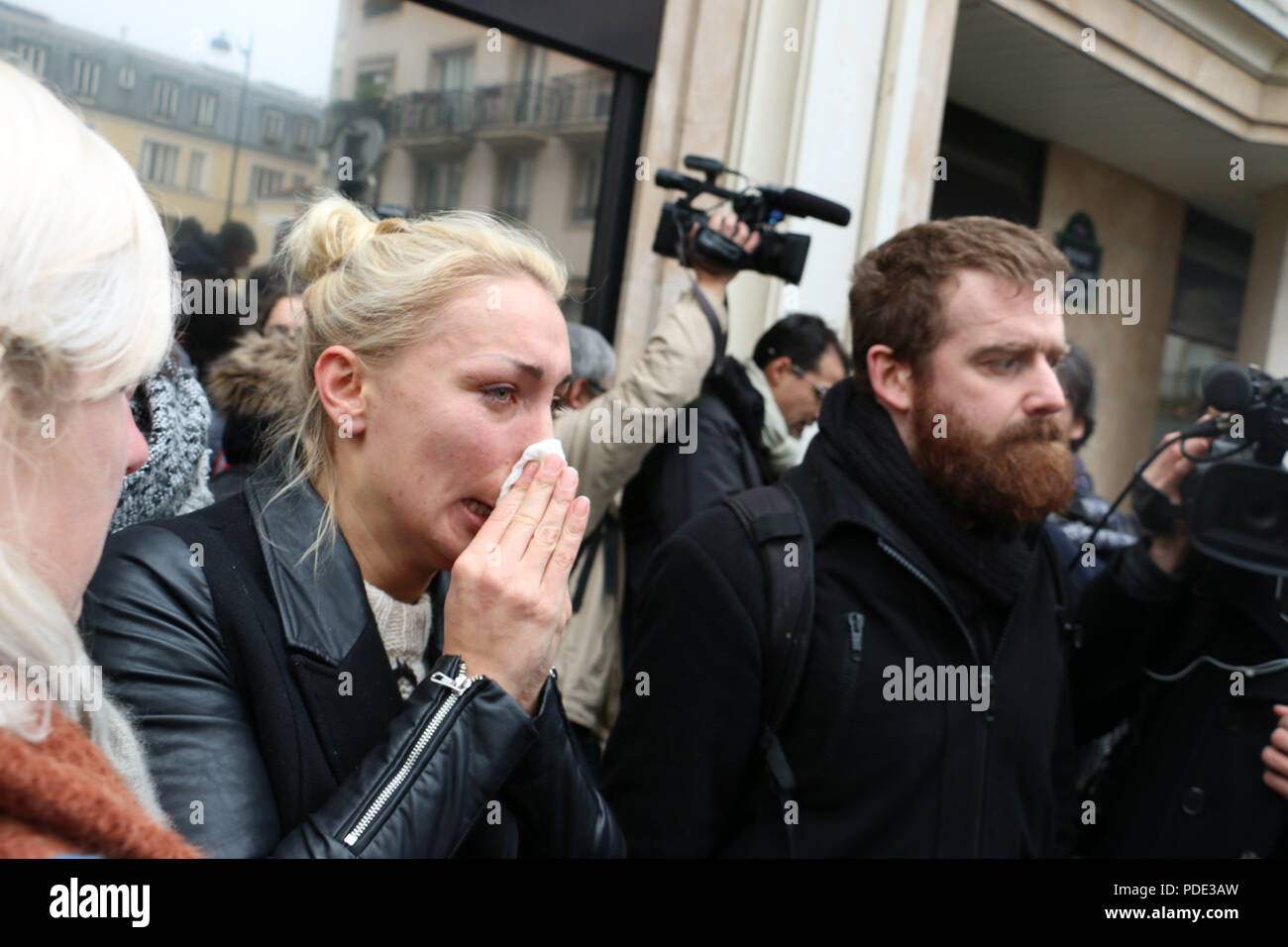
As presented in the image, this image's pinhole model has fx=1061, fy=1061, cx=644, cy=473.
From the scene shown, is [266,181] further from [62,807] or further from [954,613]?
[62,807]

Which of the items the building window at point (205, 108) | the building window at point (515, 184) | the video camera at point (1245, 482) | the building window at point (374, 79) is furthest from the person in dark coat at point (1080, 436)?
the building window at point (205, 108)

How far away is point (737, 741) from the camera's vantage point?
6.56 feet

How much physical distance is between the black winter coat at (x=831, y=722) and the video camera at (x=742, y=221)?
4.49 feet

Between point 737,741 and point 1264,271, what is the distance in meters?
10.3

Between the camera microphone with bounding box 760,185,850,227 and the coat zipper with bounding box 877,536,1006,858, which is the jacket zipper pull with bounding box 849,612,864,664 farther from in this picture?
the camera microphone with bounding box 760,185,850,227

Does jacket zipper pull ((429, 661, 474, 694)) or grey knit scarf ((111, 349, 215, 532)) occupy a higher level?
grey knit scarf ((111, 349, 215, 532))

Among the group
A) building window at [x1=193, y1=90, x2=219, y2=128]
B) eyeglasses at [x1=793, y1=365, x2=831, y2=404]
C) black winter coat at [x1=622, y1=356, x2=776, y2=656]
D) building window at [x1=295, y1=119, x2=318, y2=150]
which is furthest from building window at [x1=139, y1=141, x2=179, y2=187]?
eyeglasses at [x1=793, y1=365, x2=831, y2=404]

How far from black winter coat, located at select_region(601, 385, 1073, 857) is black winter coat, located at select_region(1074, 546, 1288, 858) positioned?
382 millimetres

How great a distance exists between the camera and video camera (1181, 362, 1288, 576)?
226cm

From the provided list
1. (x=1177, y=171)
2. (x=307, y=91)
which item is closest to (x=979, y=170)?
(x=1177, y=171)

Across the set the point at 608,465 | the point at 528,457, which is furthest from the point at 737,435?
the point at 528,457
